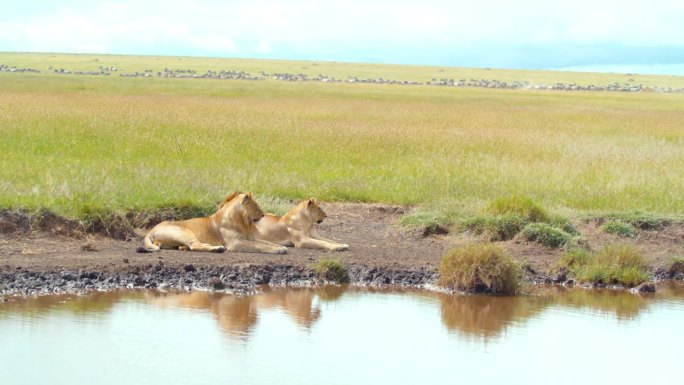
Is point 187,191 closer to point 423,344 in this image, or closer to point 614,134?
point 423,344

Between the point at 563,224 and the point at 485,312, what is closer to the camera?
the point at 485,312

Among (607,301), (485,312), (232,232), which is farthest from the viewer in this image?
(232,232)

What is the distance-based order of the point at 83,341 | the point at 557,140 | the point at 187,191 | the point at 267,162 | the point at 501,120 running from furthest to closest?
the point at 501,120, the point at 557,140, the point at 267,162, the point at 187,191, the point at 83,341

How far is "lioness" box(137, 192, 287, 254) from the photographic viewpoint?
12930 millimetres

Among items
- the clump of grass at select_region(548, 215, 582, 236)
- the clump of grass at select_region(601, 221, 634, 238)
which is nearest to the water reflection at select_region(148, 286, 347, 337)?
the clump of grass at select_region(548, 215, 582, 236)

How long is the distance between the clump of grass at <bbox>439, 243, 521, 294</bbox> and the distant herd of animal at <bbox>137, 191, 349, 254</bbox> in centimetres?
203

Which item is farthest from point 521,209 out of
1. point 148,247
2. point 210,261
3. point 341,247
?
point 148,247

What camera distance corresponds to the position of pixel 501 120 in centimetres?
3638

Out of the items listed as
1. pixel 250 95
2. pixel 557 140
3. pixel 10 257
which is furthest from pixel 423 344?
pixel 250 95

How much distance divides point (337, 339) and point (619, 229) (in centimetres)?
728

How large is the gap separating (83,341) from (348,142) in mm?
16344

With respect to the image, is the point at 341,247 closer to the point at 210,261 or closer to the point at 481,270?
the point at 210,261

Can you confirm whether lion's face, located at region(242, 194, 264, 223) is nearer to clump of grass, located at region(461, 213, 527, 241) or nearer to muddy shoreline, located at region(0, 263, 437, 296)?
muddy shoreline, located at region(0, 263, 437, 296)

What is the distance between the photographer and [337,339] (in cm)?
994
